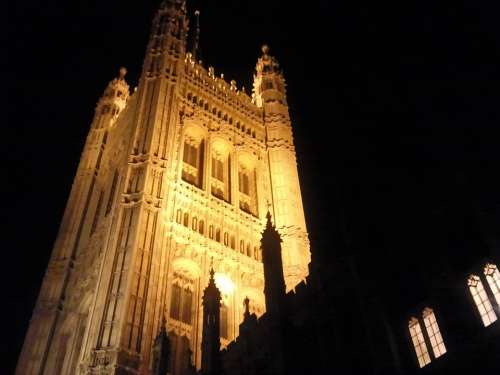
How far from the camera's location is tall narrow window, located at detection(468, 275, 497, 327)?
11.7 metres

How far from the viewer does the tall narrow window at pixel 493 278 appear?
38.5 feet

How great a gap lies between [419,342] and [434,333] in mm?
428

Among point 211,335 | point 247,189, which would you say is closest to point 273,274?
point 211,335

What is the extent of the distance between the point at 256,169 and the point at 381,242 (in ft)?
76.5

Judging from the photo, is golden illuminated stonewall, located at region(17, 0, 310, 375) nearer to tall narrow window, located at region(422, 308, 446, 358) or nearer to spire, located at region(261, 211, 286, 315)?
spire, located at region(261, 211, 286, 315)

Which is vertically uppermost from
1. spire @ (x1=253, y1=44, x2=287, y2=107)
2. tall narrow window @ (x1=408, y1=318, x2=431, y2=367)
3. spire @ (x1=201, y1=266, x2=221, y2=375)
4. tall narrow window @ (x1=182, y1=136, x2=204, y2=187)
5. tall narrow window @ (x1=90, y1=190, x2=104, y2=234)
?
spire @ (x1=253, y1=44, x2=287, y2=107)

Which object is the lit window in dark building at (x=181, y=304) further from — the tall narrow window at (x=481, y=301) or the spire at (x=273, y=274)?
the tall narrow window at (x=481, y=301)

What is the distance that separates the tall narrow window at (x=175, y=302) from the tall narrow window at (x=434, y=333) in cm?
1583

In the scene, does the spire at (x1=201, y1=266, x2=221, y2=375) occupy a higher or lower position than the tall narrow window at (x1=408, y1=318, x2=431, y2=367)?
higher

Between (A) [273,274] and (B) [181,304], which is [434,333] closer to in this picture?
(A) [273,274]

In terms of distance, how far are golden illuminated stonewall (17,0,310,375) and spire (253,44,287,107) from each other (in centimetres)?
15

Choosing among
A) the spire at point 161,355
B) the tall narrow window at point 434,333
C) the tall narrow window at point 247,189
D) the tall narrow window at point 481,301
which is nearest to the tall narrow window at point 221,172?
the tall narrow window at point 247,189

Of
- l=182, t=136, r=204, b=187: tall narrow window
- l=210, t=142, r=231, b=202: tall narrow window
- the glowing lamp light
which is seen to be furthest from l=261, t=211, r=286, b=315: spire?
l=210, t=142, r=231, b=202: tall narrow window

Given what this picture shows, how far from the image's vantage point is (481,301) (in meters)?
12.0
